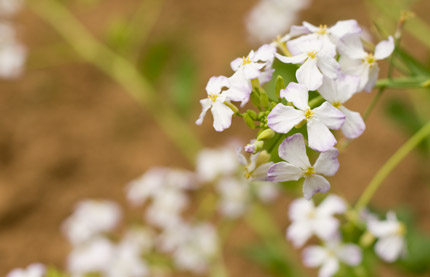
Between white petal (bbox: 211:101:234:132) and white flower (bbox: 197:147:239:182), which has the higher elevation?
white flower (bbox: 197:147:239:182)

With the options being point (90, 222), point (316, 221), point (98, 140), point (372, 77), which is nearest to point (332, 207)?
point (316, 221)

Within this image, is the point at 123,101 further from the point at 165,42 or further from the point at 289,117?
the point at 289,117

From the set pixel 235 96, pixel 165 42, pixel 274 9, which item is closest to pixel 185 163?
pixel 165 42

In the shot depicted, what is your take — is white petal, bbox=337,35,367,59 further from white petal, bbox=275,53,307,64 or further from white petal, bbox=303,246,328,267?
white petal, bbox=303,246,328,267

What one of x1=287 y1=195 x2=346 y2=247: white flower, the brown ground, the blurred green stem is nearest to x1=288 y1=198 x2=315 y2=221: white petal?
x1=287 y1=195 x2=346 y2=247: white flower

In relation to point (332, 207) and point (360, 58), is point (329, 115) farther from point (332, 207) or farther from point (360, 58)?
point (332, 207)

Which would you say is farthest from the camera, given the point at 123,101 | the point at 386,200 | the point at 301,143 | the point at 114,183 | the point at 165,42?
the point at 123,101
